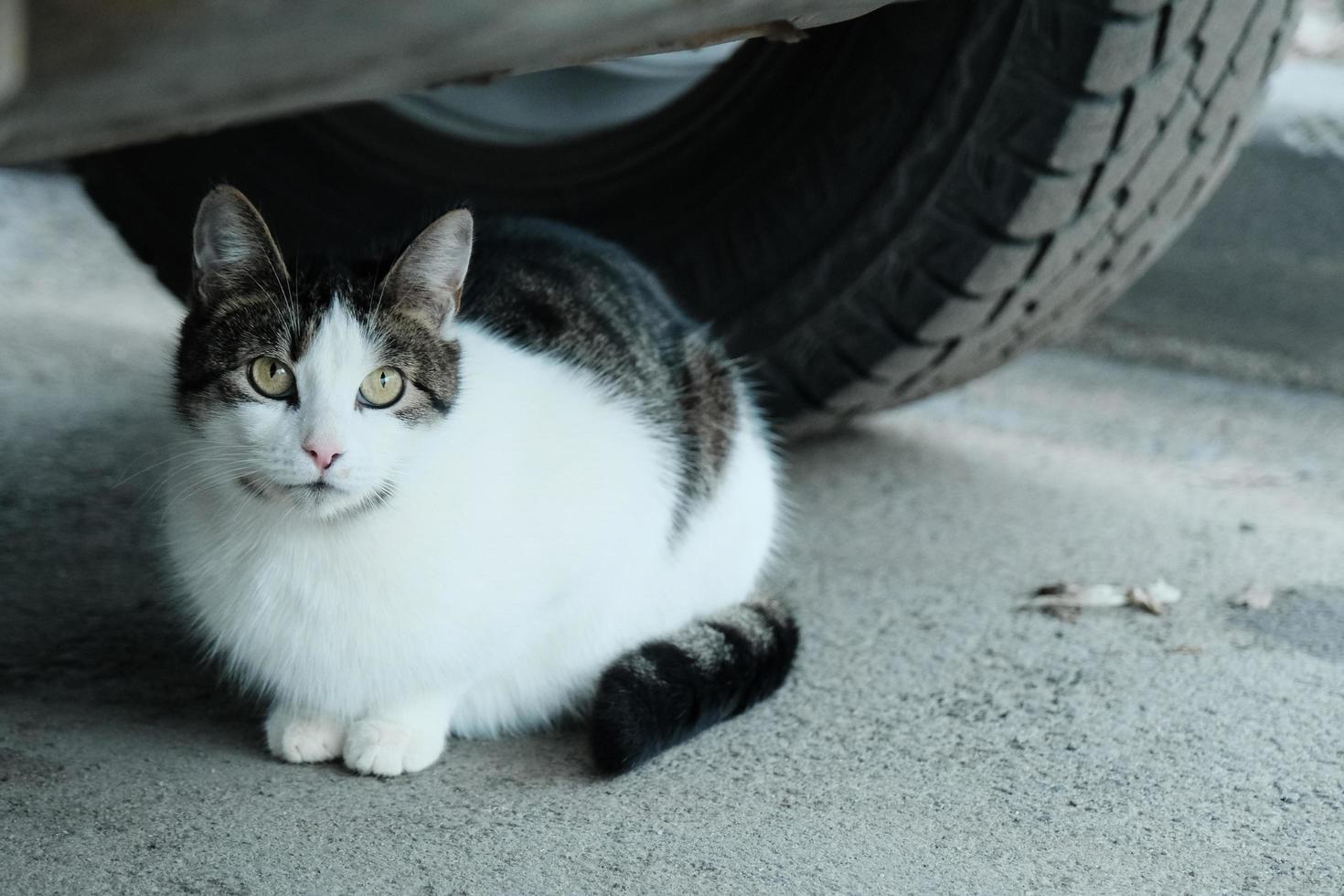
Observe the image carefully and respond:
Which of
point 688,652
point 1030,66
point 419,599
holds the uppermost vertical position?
point 1030,66

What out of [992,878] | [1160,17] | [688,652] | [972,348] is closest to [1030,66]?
[1160,17]

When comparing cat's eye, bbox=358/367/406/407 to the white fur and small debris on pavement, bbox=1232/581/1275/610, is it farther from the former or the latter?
small debris on pavement, bbox=1232/581/1275/610

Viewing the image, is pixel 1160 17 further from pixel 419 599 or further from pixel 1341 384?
pixel 1341 384

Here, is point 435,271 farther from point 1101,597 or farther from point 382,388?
point 1101,597

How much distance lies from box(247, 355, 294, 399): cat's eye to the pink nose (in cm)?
7

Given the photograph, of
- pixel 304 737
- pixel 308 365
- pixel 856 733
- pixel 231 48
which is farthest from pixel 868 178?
pixel 231 48

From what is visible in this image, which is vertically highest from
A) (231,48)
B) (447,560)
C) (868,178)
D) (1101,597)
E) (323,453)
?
(231,48)

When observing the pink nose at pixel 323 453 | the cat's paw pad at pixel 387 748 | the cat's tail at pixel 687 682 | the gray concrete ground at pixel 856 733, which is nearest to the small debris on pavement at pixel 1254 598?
the gray concrete ground at pixel 856 733

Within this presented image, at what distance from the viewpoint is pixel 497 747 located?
52.8 inches

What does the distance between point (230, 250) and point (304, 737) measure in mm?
475

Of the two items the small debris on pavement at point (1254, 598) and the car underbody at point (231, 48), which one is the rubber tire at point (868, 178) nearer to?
the small debris on pavement at point (1254, 598)

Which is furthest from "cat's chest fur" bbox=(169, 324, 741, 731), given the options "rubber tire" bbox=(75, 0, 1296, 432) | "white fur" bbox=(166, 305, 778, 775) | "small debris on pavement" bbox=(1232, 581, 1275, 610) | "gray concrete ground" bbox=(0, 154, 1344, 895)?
"small debris on pavement" bbox=(1232, 581, 1275, 610)

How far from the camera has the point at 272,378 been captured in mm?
1149

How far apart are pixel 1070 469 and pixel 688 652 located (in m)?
1.18
